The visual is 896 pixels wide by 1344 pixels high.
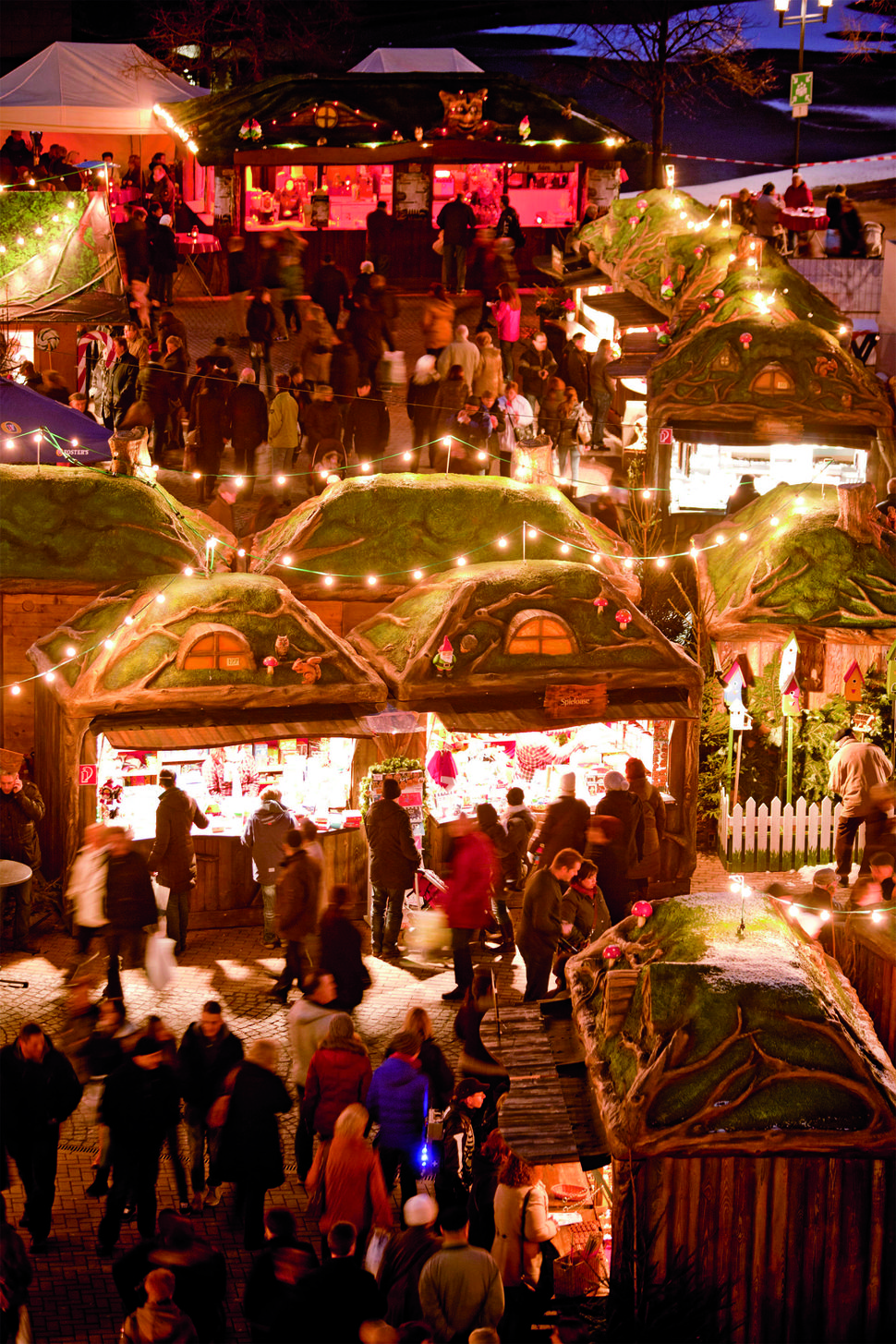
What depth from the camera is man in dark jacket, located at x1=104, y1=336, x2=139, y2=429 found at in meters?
18.4

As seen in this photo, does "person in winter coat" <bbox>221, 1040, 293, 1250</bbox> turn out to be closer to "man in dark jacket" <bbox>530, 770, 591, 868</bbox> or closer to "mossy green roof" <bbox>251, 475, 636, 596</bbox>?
"man in dark jacket" <bbox>530, 770, 591, 868</bbox>

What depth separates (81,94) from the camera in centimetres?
2550

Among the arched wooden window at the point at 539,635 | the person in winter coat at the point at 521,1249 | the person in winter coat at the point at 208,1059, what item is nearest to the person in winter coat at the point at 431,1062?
the person in winter coat at the point at 208,1059

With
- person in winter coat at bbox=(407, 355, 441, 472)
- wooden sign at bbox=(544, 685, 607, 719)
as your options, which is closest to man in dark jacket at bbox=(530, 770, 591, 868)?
wooden sign at bbox=(544, 685, 607, 719)

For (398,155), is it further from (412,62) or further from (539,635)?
(539,635)

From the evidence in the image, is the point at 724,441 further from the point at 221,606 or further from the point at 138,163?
the point at 138,163

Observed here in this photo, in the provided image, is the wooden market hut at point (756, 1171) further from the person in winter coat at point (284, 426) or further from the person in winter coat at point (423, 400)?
the person in winter coat at point (423, 400)

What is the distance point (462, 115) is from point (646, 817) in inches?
575

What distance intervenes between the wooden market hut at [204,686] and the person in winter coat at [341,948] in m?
3.41

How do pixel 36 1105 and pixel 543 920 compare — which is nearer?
pixel 36 1105

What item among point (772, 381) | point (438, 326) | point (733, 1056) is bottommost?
point (733, 1056)

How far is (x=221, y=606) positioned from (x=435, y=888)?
314cm

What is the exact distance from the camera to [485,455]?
720 inches

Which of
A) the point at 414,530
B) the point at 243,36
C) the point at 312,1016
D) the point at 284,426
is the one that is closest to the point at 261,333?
the point at 284,426
